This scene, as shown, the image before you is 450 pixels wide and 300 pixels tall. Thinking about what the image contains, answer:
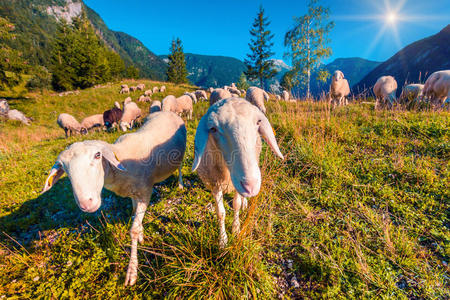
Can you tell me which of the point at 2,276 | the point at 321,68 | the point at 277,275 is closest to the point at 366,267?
the point at 277,275

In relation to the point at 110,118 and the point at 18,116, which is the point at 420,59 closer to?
the point at 110,118

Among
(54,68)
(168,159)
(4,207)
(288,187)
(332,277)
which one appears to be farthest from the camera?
(54,68)

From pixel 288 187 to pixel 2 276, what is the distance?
14.7ft

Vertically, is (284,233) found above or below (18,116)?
below

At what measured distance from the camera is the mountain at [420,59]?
54019 millimetres

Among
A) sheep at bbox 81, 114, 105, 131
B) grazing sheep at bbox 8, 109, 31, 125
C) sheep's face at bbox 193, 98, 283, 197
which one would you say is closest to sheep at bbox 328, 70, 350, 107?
sheep's face at bbox 193, 98, 283, 197

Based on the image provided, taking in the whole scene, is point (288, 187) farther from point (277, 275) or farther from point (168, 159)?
point (168, 159)

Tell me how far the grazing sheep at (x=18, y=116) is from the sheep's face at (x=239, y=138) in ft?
69.4

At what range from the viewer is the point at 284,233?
2602mm

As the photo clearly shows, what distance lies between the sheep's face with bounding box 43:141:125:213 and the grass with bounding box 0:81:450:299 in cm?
67

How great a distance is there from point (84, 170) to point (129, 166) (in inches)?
25.8

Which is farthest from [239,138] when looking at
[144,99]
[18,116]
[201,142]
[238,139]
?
[18,116]

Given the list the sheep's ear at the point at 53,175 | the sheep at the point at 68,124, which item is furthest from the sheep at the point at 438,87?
the sheep at the point at 68,124

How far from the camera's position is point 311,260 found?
7.27 feet
